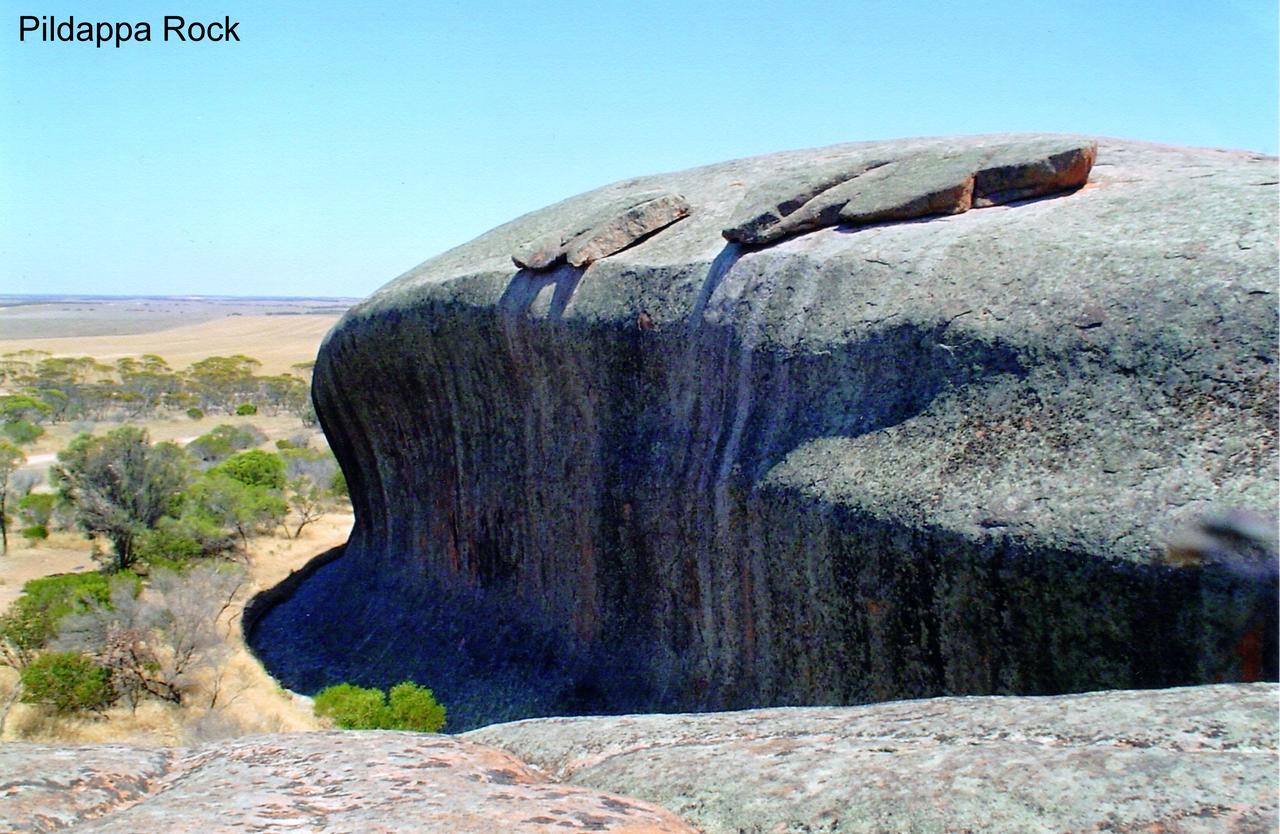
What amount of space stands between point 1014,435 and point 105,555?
14741 mm

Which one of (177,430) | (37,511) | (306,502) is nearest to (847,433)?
(306,502)

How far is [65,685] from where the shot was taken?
10273mm

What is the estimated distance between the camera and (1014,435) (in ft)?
17.2

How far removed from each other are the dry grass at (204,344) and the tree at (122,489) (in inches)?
1721

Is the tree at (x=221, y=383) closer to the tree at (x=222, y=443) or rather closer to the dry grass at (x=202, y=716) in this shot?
the tree at (x=222, y=443)

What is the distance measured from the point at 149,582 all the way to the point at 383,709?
713 centimetres

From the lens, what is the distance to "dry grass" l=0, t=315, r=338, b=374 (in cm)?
7119

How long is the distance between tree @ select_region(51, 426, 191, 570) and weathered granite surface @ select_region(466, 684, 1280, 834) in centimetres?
1421

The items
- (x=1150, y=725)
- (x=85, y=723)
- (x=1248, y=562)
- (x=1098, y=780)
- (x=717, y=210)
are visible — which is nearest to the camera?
(x=1098, y=780)

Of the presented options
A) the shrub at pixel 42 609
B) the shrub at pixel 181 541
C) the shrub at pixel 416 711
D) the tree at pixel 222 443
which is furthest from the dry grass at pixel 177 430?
the shrub at pixel 416 711

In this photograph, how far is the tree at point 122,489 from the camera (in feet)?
51.5

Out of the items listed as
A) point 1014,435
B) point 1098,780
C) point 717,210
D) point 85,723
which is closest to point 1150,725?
point 1098,780

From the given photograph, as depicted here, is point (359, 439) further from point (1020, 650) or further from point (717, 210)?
point (1020, 650)

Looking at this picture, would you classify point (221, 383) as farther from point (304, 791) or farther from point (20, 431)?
point (304, 791)
